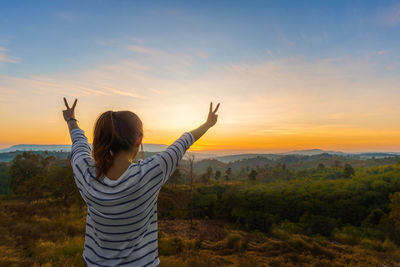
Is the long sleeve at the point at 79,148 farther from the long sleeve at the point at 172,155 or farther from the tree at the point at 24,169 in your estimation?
the tree at the point at 24,169

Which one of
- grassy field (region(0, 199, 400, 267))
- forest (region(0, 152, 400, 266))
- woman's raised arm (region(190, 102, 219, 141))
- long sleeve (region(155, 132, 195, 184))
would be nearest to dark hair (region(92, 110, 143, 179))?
long sleeve (region(155, 132, 195, 184))

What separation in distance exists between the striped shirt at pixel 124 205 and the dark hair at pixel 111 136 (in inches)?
2.3

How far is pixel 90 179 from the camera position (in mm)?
914

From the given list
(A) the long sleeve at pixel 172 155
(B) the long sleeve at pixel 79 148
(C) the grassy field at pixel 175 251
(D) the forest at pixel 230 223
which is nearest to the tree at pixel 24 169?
(D) the forest at pixel 230 223

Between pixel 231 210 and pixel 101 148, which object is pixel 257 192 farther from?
pixel 101 148

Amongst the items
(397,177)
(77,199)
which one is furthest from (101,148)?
(397,177)

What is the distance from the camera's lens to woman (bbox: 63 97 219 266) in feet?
2.87

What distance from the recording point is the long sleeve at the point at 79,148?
1.00 meters

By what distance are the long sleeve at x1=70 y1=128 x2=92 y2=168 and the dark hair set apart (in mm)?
94

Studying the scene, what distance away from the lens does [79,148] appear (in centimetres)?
107

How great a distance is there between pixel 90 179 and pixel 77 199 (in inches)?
766

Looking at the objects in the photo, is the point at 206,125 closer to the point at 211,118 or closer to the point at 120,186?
the point at 211,118

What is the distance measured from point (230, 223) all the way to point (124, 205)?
25.0 meters

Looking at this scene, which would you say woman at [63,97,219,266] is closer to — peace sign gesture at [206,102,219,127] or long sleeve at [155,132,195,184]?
long sleeve at [155,132,195,184]
